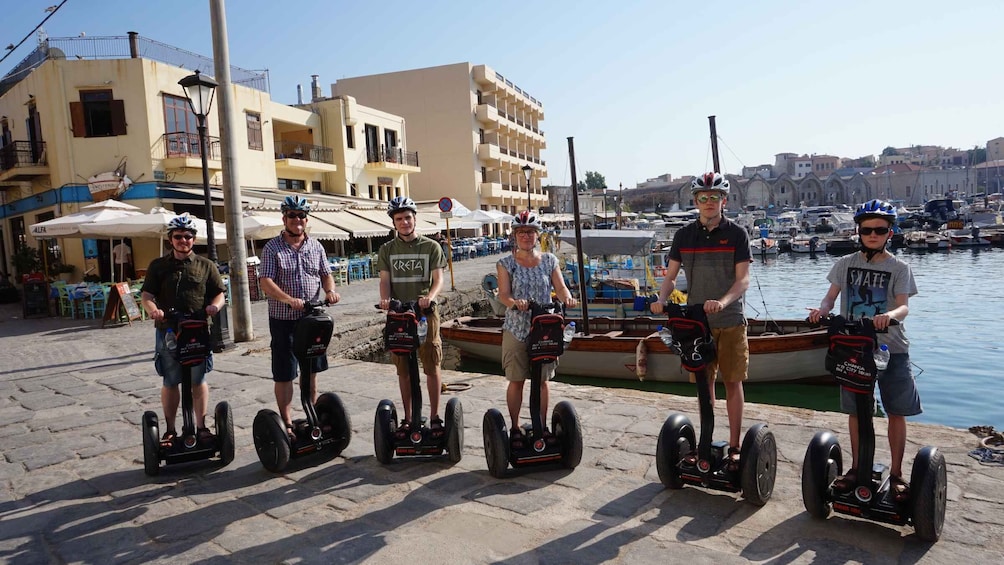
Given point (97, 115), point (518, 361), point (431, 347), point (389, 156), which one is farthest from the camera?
point (389, 156)

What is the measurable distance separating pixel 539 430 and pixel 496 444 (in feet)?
1.06

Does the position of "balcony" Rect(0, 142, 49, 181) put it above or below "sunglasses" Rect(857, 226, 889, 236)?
above

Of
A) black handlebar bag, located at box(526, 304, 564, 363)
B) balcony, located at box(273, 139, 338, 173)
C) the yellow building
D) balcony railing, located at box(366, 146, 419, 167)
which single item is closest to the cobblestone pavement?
black handlebar bag, located at box(526, 304, 564, 363)

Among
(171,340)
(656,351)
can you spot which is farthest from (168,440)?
(656,351)

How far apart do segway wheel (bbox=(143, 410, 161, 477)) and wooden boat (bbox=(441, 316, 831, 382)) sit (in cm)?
737

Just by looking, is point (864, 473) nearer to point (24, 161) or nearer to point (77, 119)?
point (77, 119)

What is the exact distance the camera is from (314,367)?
192 inches

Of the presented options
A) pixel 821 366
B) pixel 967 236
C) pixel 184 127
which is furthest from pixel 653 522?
pixel 967 236

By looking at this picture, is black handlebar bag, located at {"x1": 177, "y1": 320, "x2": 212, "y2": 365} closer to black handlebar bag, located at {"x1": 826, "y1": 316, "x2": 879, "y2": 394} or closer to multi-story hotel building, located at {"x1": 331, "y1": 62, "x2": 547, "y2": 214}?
black handlebar bag, located at {"x1": 826, "y1": 316, "x2": 879, "y2": 394}

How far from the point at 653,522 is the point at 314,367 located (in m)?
2.63

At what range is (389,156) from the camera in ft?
111

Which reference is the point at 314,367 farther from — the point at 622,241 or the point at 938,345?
the point at 938,345

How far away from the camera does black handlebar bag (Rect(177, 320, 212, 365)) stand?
4.63 metres

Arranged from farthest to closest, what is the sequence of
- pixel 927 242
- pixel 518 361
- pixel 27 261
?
1. pixel 927 242
2. pixel 27 261
3. pixel 518 361
